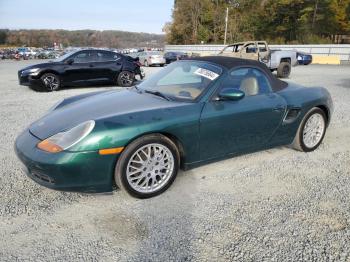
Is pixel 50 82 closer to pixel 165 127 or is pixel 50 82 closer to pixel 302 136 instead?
pixel 165 127

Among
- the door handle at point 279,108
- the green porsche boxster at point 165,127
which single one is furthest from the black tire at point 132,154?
the door handle at point 279,108

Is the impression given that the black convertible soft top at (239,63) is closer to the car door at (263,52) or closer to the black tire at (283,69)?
the car door at (263,52)

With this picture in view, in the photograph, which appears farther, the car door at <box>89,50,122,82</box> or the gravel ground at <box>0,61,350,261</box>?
the car door at <box>89,50,122,82</box>

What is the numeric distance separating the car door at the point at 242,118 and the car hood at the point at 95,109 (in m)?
0.41

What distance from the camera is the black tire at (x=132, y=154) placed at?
2.95 m

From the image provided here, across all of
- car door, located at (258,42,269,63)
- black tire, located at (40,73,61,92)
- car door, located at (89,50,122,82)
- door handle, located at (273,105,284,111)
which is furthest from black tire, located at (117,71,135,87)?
door handle, located at (273,105,284,111)

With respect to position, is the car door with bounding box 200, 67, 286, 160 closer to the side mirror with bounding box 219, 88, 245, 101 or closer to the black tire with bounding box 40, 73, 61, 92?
the side mirror with bounding box 219, 88, 245, 101

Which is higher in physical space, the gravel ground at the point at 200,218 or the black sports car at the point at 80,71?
the black sports car at the point at 80,71

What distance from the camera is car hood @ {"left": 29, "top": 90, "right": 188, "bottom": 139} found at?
123 inches

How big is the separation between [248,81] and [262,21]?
5287cm

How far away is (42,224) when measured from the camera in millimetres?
2725

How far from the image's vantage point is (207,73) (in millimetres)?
3754

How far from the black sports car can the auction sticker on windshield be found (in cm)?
713

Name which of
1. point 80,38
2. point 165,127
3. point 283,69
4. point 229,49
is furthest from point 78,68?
point 80,38
